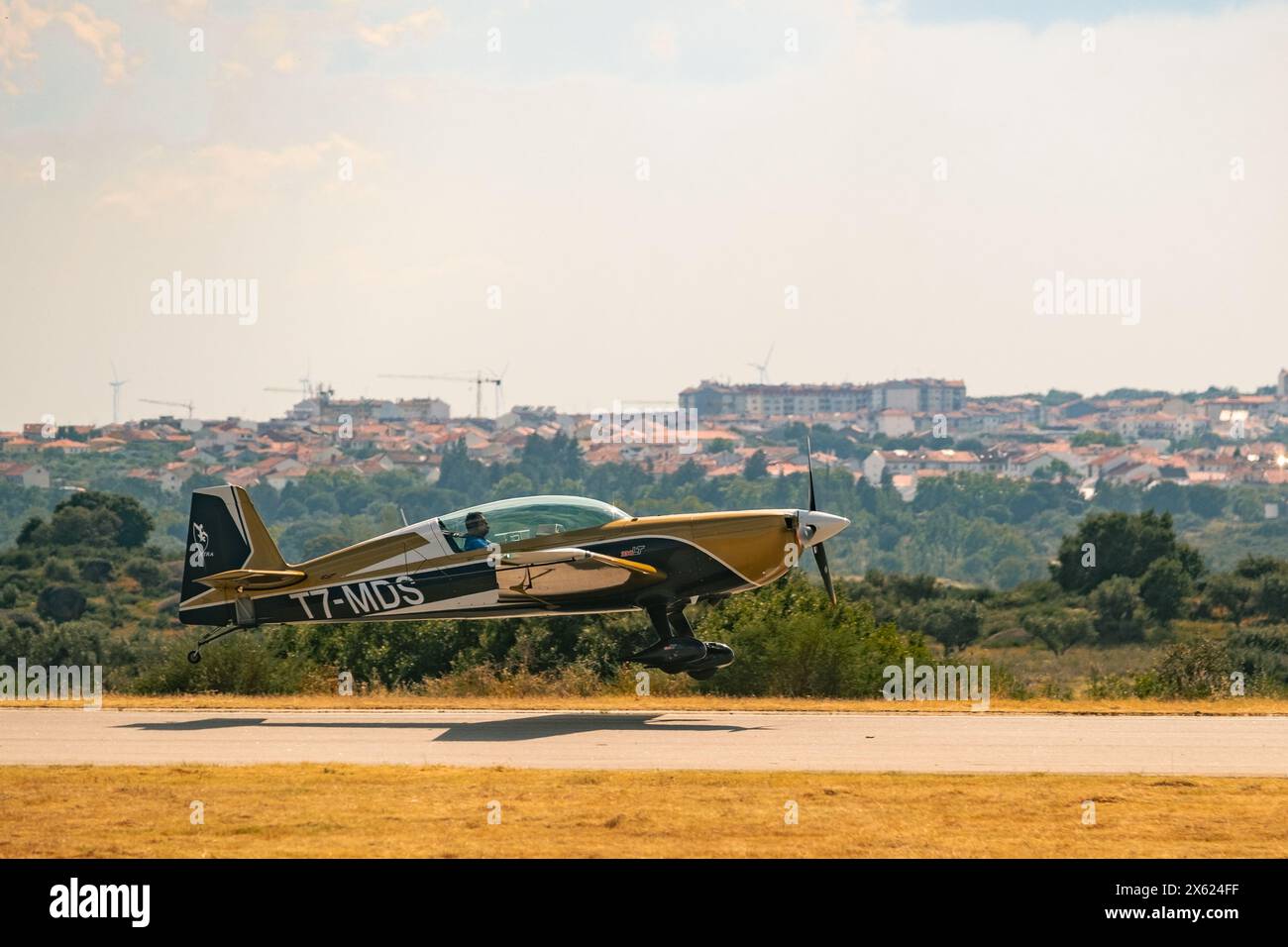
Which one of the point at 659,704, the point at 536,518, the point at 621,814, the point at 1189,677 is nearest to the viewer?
the point at 621,814

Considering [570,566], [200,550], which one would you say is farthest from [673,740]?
[200,550]

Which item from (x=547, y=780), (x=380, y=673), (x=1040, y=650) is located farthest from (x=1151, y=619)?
(x=547, y=780)

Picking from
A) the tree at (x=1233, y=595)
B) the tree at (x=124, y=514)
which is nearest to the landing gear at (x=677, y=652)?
the tree at (x=1233, y=595)

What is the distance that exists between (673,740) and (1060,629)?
157ft

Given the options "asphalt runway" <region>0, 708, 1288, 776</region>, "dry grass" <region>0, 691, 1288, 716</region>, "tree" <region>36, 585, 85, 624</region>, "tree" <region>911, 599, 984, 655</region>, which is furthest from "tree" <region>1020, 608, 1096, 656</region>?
"tree" <region>36, 585, 85, 624</region>

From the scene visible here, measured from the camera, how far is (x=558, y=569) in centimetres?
2247

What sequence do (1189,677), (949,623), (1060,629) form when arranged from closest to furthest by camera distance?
(1189,677) → (949,623) → (1060,629)

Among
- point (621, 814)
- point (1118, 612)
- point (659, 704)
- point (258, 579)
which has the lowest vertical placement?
point (1118, 612)

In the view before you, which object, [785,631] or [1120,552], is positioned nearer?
[785,631]

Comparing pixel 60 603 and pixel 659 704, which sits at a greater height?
pixel 659 704

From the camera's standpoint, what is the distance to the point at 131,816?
50.2 ft

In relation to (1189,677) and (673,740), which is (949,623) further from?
(673,740)
